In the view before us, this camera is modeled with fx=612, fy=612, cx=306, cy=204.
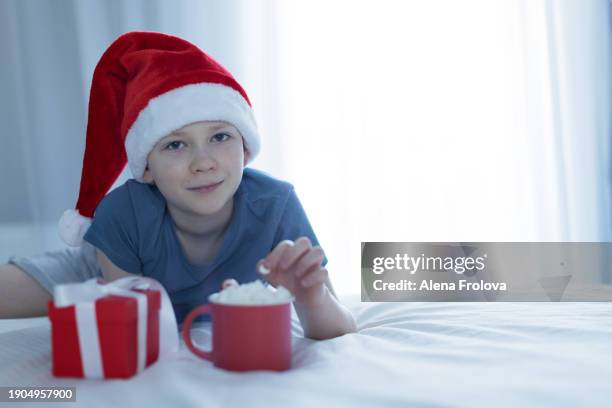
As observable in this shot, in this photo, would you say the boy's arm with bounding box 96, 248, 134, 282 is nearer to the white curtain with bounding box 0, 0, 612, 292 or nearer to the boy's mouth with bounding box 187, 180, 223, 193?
the boy's mouth with bounding box 187, 180, 223, 193

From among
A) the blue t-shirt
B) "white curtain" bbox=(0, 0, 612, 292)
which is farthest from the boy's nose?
"white curtain" bbox=(0, 0, 612, 292)

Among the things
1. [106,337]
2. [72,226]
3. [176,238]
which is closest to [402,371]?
[106,337]

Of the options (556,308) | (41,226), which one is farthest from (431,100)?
(41,226)

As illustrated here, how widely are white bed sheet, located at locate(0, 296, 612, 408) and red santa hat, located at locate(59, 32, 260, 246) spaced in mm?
322

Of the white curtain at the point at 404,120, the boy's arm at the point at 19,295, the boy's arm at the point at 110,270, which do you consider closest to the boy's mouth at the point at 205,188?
the boy's arm at the point at 110,270

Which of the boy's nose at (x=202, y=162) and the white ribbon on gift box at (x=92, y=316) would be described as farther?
the boy's nose at (x=202, y=162)

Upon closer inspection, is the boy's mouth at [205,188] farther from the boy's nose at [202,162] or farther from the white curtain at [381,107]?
the white curtain at [381,107]

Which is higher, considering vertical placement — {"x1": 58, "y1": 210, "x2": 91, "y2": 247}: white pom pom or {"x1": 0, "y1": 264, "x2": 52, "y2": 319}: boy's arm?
{"x1": 58, "y1": 210, "x2": 91, "y2": 247}: white pom pom

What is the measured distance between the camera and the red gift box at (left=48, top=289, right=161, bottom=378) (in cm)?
67

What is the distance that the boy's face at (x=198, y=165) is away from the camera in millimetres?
1023

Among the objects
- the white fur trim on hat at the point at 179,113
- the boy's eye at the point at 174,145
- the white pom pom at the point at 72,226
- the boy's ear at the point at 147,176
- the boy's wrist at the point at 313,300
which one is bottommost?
the boy's wrist at the point at 313,300

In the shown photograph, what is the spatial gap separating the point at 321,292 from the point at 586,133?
1.76m

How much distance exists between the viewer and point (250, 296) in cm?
72

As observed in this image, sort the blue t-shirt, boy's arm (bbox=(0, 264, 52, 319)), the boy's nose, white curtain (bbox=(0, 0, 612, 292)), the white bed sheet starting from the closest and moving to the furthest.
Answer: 1. the white bed sheet
2. the boy's nose
3. the blue t-shirt
4. boy's arm (bbox=(0, 264, 52, 319))
5. white curtain (bbox=(0, 0, 612, 292))
